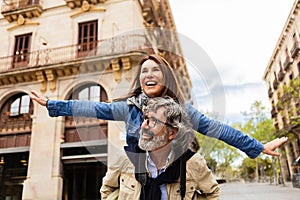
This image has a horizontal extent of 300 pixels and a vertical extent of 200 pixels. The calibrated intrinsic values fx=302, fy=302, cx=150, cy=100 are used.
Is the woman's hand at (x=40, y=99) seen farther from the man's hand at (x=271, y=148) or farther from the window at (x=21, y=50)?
the window at (x=21, y=50)

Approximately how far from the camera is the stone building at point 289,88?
19125mm

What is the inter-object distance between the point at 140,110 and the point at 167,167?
0.33m

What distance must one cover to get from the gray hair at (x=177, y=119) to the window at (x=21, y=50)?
13916 mm

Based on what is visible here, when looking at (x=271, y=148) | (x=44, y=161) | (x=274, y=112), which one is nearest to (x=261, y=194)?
(x=44, y=161)

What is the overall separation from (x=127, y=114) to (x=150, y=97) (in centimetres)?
19

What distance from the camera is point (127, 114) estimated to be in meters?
1.68

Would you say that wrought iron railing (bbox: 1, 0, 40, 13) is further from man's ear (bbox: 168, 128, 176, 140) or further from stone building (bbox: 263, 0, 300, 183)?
man's ear (bbox: 168, 128, 176, 140)

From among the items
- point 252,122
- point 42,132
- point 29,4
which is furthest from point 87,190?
point 252,122

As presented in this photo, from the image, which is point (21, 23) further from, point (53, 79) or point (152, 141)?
point (152, 141)

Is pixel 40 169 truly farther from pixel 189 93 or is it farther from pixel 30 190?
pixel 189 93

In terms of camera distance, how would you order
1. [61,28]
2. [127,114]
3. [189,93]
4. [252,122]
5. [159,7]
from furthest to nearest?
[252,122] → [159,7] → [61,28] → [189,93] → [127,114]

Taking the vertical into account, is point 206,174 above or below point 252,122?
below

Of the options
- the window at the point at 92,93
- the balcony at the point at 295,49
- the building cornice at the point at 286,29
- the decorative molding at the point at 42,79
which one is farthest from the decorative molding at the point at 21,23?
the building cornice at the point at 286,29

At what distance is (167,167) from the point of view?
5.08 feet
